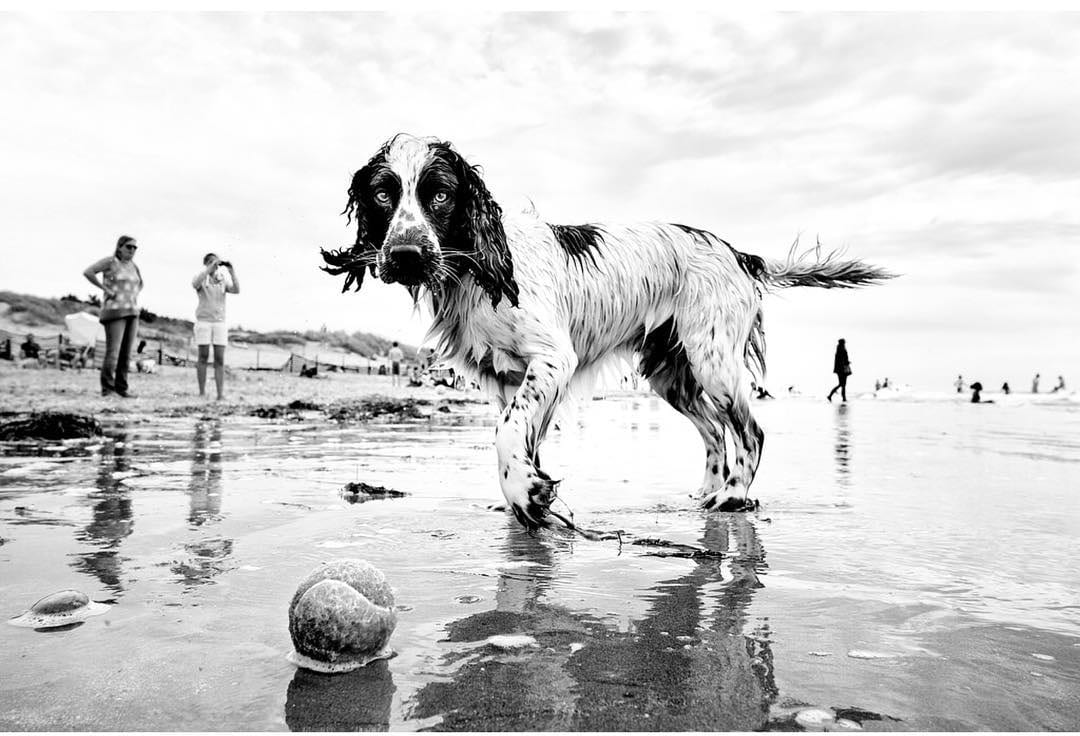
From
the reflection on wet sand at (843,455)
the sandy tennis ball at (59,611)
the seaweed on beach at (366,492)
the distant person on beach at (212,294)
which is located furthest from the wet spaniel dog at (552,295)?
the distant person on beach at (212,294)

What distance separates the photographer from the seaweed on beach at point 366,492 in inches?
188

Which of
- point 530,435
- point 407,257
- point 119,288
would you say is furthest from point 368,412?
point 407,257

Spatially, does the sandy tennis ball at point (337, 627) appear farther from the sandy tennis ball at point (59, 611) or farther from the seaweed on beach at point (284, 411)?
the seaweed on beach at point (284, 411)

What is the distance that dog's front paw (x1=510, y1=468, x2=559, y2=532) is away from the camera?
386cm

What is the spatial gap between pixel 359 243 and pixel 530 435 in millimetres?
1427

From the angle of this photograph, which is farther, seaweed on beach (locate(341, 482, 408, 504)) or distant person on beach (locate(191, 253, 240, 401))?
distant person on beach (locate(191, 253, 240, 401))

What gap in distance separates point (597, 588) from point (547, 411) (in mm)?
1687

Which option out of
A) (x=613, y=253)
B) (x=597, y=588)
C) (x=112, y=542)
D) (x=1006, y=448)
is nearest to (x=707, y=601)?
(x=597, y=588)

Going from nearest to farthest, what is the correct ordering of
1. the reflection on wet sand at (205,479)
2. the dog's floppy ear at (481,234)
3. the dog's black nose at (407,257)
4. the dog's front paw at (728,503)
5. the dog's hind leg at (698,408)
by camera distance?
1. the dog's black nose at (407,257)
2. the reflection on wet sand at (205,479)
3. the dog's floppy ear at (481,234)
4. the dog's front paw at (728,503)
5. the dog's hind leg at (698,408)

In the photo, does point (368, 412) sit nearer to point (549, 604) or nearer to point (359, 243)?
point (359, 243)

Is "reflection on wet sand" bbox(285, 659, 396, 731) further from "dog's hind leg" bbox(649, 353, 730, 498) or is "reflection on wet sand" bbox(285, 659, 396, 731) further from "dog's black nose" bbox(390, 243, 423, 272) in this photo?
"dog's hind leg" bbox(649, 353, 730, 498)

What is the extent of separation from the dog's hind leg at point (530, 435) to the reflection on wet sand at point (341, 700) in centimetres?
189

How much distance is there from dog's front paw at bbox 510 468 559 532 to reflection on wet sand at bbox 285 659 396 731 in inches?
73.8

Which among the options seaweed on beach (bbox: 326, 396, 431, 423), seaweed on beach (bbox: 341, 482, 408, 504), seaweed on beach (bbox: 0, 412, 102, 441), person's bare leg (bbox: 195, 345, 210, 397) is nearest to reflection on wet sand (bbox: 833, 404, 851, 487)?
seaweed on beach (bbox: 341, 482, 408, 504)
